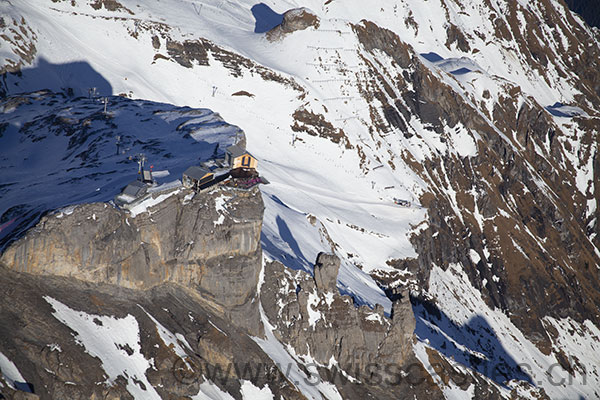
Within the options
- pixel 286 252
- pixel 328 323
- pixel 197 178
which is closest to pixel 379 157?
pixel 286 252

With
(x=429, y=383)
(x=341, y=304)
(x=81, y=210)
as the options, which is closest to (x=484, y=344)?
(x=429, y=383)

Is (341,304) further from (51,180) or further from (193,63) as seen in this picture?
(193,63)

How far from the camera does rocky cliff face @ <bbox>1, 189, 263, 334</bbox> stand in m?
47.5

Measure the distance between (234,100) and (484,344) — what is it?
60.1m

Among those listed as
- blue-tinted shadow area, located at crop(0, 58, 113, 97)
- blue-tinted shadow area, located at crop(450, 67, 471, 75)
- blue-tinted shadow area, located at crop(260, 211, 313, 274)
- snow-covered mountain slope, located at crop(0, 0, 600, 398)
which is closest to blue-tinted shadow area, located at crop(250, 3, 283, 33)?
snow-covered mountain slope, located at crop(0, 0, 600, 398)

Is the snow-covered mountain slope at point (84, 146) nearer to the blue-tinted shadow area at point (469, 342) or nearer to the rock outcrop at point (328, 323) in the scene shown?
the rock outcrop at point (328, 323)

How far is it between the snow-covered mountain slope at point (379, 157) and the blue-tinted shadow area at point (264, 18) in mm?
591

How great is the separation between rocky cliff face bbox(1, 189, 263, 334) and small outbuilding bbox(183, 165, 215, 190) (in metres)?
0.78

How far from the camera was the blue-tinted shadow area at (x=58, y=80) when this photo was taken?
9186 centimetres

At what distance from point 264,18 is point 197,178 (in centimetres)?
10597

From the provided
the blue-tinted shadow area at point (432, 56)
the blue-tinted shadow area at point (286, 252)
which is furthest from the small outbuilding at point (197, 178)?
the blue-tinted shadow area at point (432, 56)

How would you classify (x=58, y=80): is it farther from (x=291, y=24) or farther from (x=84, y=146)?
(x=291, y=24)

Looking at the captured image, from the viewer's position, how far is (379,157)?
127 meters

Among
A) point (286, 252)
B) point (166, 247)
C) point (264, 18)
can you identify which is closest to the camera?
point (166, 247)
